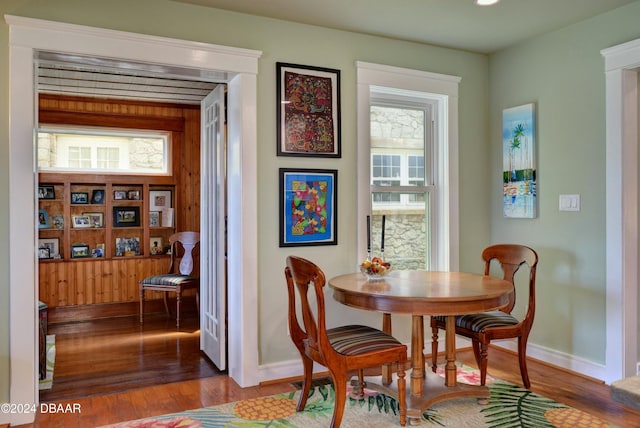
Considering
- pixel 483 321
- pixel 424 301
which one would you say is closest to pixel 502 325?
pixel 483 321

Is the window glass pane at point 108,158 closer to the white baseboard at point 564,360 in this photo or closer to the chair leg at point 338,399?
the chair leg at point 338,399

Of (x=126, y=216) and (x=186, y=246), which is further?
(x=126, y=216)

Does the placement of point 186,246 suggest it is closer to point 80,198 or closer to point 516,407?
point 80,198

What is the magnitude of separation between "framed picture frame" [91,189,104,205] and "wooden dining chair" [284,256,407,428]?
156 inches

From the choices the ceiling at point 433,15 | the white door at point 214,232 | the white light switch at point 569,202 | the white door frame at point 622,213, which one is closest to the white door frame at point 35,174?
the white door at point 214,232

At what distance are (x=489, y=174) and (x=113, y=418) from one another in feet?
11.4

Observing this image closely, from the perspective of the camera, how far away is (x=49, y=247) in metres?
5.64

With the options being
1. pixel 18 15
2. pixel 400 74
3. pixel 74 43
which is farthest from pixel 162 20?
pixel 400 74

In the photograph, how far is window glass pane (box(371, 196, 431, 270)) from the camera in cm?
398

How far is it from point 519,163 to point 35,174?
3541 millimetres

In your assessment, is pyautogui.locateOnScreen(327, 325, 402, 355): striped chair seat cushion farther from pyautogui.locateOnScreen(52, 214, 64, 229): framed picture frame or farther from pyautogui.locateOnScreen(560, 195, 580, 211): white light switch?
pyautogui.locateOnScreen(52, 214, 64, 229): framed picture frame

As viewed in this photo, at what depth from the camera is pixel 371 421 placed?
2.73m

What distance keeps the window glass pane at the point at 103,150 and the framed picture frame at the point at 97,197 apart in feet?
0.86

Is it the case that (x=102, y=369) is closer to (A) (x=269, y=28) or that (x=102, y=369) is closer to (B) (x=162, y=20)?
(B) (x=162, y=20)
